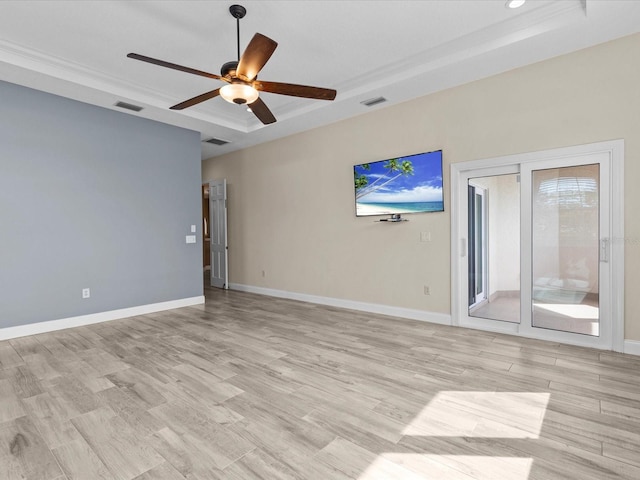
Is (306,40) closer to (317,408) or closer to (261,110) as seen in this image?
(261,110)

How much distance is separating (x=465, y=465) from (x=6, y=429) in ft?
9.27

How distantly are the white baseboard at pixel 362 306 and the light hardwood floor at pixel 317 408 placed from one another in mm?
551

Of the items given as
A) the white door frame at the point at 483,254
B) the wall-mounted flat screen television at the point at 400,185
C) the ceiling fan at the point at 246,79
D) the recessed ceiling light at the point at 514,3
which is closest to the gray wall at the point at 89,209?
the ceiling fan at the point at 246,79

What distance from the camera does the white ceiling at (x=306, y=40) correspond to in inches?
120

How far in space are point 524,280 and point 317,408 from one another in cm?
293

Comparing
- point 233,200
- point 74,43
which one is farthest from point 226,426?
point 233,200

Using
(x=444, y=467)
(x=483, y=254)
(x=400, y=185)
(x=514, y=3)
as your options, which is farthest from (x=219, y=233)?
(x=444, y=467)

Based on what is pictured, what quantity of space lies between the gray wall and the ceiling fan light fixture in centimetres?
307

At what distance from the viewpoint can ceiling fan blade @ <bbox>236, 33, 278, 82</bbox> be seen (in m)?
2.36

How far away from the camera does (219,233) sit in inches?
302

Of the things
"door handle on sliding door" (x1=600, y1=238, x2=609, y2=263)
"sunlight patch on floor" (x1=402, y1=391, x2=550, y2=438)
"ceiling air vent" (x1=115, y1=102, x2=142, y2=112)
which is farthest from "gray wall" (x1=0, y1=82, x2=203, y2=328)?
"door handle on sliding door" (x1=600, y1=238, x2=609, y2=263)

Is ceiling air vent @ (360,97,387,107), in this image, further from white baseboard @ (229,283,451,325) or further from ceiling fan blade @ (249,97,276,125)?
white baseboard @ (229,283,451,325)

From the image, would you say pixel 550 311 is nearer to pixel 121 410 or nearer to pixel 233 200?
pixel 121 410

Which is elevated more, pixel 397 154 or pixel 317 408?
pixel 397 154
